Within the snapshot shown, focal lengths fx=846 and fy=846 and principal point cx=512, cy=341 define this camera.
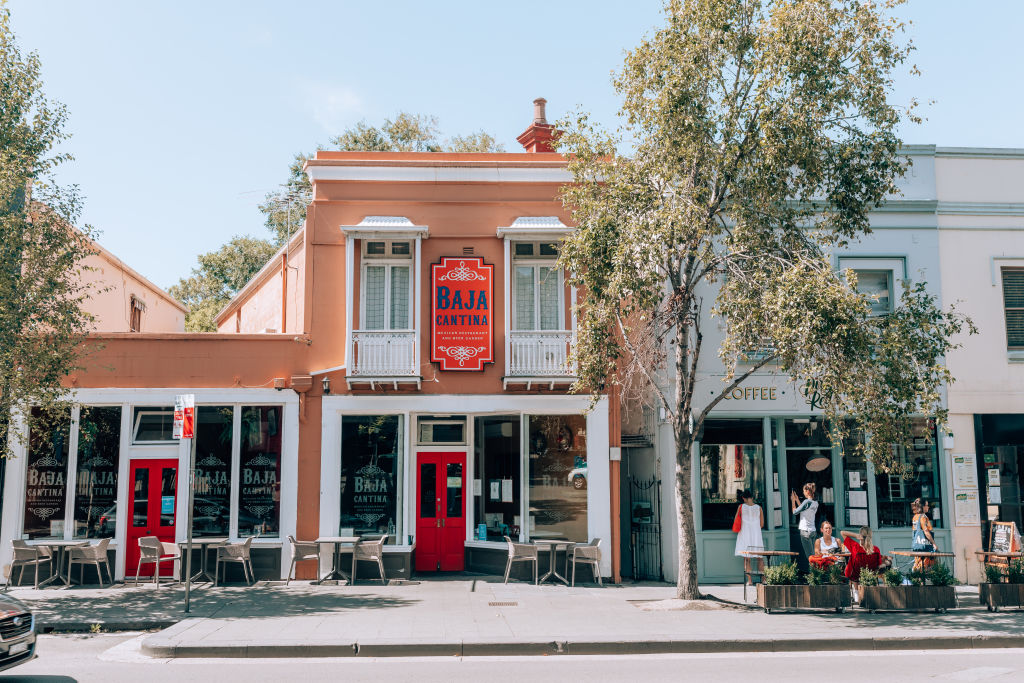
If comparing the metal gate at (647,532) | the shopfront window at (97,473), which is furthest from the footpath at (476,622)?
the metal gate at (647,532)

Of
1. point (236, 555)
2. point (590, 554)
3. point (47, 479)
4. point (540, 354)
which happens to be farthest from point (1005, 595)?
point (47, 479)

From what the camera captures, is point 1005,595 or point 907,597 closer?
point 907,597

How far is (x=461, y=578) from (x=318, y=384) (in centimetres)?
465

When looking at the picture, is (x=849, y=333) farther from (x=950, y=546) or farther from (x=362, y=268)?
(x=362, y=268)

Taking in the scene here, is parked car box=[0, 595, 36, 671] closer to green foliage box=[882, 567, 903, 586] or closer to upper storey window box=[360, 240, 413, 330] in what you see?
upper storey window box=[360, 240, 413, 330]

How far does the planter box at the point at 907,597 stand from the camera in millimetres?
12680

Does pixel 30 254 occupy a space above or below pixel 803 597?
above

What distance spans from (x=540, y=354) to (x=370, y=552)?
16.0 ft

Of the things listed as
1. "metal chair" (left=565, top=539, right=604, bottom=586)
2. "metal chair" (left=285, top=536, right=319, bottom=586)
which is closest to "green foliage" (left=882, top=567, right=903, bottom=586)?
"metal chair" (left=565, top=539, right=604, bottom=586)

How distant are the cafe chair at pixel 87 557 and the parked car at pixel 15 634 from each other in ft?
22.7

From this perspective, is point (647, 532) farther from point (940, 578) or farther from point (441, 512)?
point (940, 578)

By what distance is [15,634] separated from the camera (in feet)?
27.5

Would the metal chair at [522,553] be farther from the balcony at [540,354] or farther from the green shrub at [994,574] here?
the green shrub at [994,574]

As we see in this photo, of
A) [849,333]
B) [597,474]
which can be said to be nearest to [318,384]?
[597,474]
